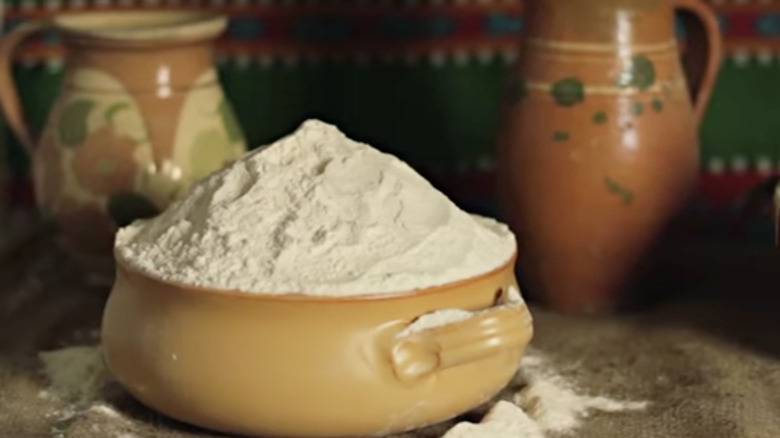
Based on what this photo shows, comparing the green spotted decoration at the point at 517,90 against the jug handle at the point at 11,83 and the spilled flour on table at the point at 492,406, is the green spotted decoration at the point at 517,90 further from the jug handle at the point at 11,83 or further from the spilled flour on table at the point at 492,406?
the jug handle at the point at 11,83

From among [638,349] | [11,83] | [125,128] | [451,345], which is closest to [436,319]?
[451,345]

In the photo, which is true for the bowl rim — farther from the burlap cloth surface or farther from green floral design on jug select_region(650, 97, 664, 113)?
green floral design on jug select_region(650, 97, 664, 113)

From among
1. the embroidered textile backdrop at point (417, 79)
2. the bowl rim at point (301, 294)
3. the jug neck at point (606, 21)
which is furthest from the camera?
the embroidered textile backdrop at point (417, 79)

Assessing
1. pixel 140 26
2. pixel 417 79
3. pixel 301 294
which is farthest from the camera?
pixel 417 79

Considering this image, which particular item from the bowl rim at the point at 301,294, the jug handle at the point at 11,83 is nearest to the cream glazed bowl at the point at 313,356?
the bowl rim at the point at 301,294

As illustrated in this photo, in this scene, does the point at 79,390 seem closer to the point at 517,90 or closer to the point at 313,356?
the point at 313,356

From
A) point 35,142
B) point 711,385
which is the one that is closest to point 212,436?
point 711,385

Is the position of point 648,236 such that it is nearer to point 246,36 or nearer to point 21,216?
point 246,36
